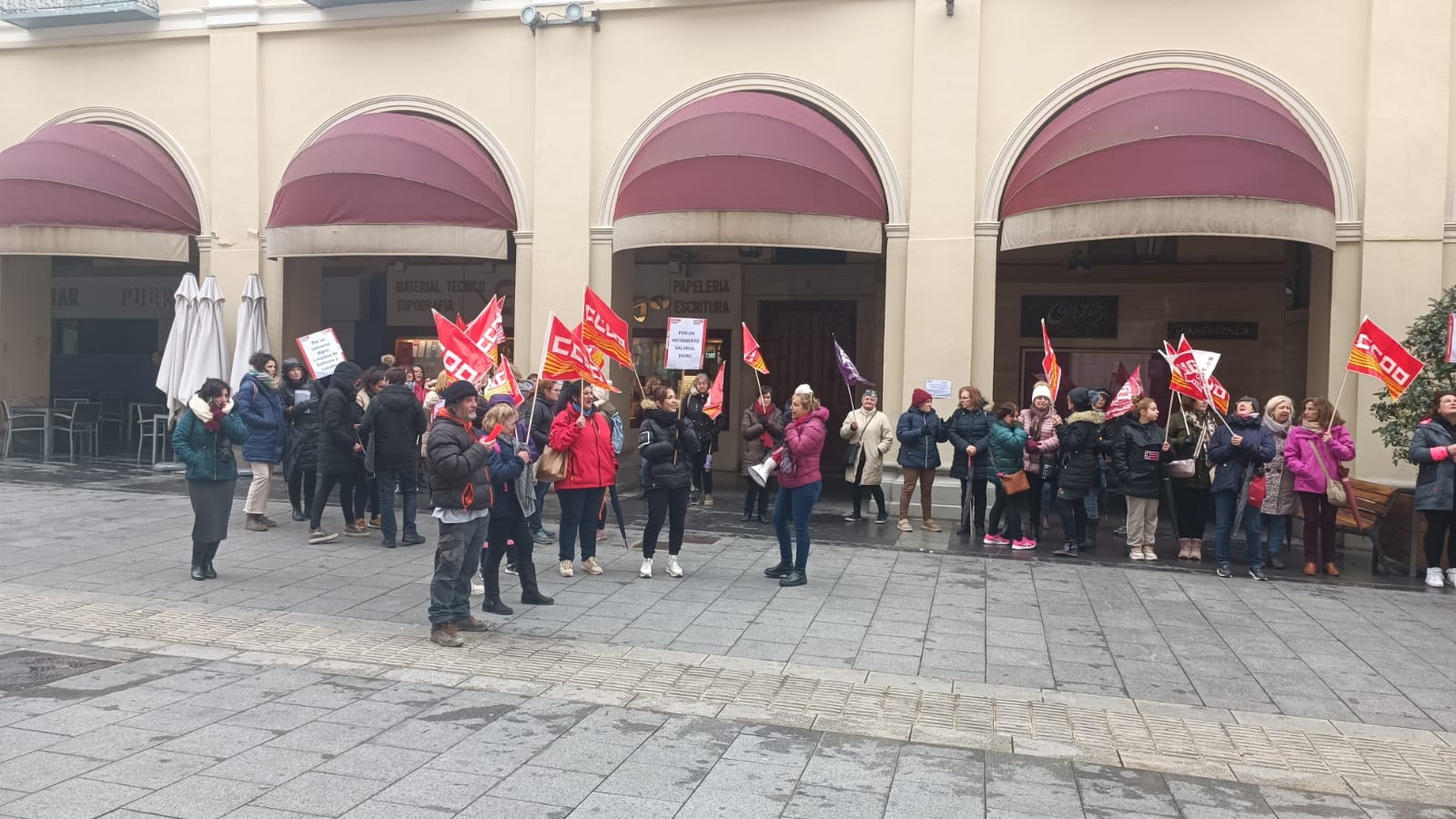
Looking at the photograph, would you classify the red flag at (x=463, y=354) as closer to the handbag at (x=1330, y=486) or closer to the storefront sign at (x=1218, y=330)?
the handbag at (x=1330, y=486)

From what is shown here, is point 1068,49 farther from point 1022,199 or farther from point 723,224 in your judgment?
point 723,224

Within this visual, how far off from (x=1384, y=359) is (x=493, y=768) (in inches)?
377

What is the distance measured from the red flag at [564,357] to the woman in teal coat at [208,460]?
2.81 metres

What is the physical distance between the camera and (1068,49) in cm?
1327

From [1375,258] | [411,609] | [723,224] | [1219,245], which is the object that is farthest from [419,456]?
[1219,245]

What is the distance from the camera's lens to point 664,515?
935 centimetres

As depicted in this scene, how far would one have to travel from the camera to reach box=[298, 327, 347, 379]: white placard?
12.2 m

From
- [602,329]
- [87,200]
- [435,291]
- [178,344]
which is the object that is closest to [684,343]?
[602,329]

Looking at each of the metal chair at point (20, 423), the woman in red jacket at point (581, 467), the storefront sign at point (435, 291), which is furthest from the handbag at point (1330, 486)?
the metal chair at point (20, 423)

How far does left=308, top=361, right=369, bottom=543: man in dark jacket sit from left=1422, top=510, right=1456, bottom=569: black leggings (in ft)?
35.5

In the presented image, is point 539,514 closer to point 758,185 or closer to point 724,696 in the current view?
point 758,185

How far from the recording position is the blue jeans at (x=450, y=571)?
283 inches

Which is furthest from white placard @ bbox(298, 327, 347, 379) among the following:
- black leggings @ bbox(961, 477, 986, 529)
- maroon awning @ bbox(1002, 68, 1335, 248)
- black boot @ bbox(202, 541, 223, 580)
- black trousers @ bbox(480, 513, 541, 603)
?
maroon awning @ bbox(1002, 68, 1335, 248)

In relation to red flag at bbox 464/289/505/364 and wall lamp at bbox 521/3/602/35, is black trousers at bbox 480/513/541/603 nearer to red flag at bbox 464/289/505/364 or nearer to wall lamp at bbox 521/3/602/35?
red flag at bbox 464/289/505/364
